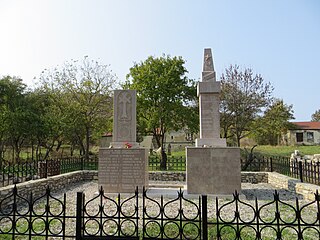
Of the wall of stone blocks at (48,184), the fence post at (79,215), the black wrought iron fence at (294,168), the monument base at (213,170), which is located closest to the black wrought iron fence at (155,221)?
the fence post at (79,215)

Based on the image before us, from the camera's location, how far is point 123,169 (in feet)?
29.1

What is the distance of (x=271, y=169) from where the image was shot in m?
12.8

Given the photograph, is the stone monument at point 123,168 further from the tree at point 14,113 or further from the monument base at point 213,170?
the tree at point 14,113

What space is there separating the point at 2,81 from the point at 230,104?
749 inches

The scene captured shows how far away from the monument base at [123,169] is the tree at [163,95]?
10.0 metres

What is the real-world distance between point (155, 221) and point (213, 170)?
533 centimetres

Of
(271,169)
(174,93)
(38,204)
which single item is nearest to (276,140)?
(174,93)

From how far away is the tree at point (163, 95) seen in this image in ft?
63.4

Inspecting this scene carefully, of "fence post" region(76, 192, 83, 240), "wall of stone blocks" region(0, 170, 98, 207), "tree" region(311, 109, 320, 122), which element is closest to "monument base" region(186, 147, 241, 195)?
"wall of stone blocks" region(0, 170, 98, 207)

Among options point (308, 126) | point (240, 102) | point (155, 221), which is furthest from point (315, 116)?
point (155, 221)

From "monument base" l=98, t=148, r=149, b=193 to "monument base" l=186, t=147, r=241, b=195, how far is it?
1.62 metres

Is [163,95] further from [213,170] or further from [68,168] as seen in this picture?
[213,170]

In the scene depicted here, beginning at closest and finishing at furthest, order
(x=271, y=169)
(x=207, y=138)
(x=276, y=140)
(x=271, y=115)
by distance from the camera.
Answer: (x=207, y=138)
(x=271, y=169)
(x=271, y=115)
(x=276, y=140)

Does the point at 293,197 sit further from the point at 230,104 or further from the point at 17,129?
the point at 17,129
